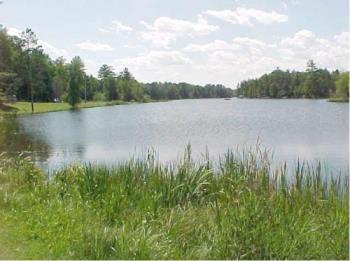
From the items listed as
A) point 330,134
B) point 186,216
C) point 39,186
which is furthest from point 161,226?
point 330,134

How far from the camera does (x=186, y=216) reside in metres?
Answer: 6.71

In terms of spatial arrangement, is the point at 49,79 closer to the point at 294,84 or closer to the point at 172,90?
the point at 294,84

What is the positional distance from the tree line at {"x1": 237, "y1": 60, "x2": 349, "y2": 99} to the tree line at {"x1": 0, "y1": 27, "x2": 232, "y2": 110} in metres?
46.3

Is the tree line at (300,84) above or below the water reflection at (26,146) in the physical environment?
above

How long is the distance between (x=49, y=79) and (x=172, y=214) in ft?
284

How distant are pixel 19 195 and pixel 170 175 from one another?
3126 mm

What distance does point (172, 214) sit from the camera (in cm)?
663

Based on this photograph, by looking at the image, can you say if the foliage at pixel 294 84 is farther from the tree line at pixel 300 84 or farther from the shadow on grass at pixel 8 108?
the shadow on grass at pixel 8 108

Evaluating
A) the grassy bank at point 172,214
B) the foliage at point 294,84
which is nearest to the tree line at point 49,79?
the grassy bank at point 172,214

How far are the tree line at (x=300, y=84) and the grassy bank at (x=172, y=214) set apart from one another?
87477 millimetres

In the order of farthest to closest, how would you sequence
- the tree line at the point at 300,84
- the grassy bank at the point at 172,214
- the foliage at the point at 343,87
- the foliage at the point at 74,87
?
1. the tree line at the point at 300,84
2. the foliage at the point at 343,87
3. the foliage at the point at 74,87
4. the grassy bank at the point at 172,214

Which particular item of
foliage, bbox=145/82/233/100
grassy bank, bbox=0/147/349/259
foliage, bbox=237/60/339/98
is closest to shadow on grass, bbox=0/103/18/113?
grassy bank, bbox=0/147/349/259

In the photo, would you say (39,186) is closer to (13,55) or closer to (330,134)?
(330,134)

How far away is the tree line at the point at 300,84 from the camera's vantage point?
114119mm
